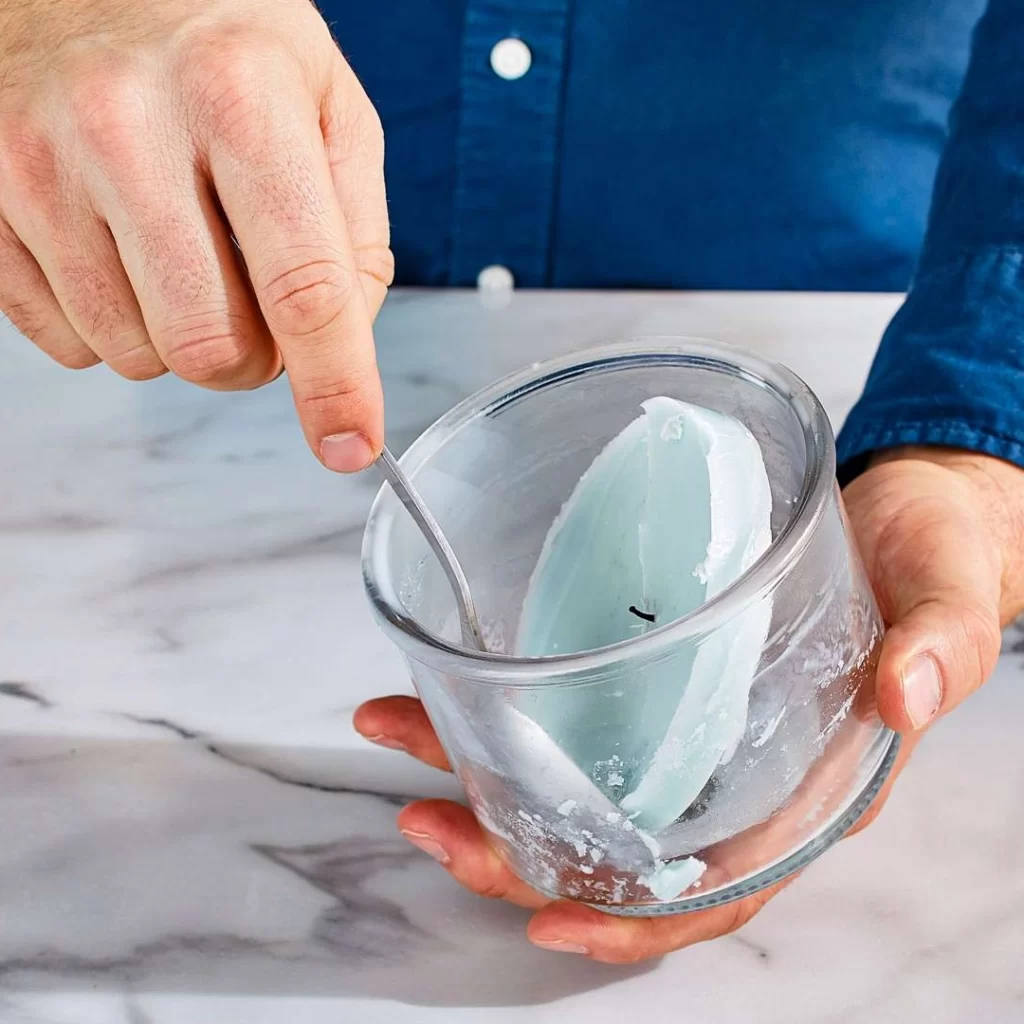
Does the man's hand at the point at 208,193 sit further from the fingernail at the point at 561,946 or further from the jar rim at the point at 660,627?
the fingernail at the point at 561,946

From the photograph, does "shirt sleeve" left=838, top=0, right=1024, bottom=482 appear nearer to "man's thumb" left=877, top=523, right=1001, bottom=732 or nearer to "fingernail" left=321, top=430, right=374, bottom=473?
"man's thumb" left=877, top=523, right=1001, bottom=732

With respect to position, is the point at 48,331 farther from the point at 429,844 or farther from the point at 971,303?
the point at 971,303

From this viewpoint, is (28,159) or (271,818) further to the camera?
(271,818)

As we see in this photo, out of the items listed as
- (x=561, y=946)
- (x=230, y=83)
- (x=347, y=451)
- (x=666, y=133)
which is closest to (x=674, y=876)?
(x=561, y=946)

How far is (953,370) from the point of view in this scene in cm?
52

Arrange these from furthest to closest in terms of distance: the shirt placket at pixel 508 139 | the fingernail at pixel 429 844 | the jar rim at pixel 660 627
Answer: the shirt placket at pixel 508 139
the fingernail at pixel 429 844
the jar rim at pixel 660 627

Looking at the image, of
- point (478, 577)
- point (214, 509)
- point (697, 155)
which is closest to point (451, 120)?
point (697, 155)

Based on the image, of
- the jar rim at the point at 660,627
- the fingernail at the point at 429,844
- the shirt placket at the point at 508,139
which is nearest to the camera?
the jar rim at the point at 660,627

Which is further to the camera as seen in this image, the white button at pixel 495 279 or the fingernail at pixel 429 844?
the white button at pixel 495 279

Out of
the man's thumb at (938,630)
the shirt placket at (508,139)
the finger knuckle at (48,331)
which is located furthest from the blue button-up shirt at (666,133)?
the finger knuckle at (48,331)

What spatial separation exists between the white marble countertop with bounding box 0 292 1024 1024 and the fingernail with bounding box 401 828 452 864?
0.02 metres

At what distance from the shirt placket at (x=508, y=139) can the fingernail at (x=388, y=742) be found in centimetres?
40

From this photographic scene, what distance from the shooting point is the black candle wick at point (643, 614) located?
0.38 metres

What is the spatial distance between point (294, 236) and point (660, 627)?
14 centimetres
